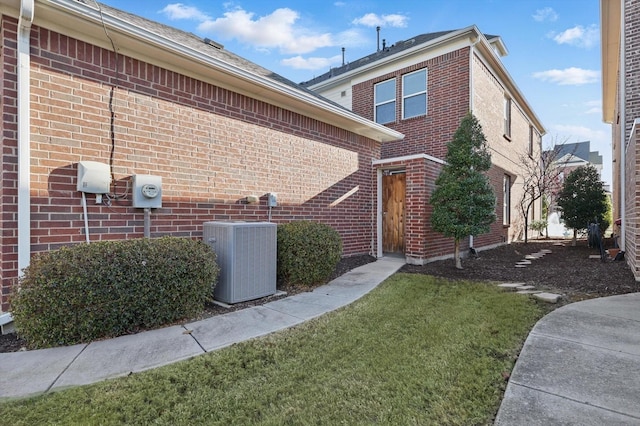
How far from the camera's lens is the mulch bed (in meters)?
4.47

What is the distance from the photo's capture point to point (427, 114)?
31.5ft

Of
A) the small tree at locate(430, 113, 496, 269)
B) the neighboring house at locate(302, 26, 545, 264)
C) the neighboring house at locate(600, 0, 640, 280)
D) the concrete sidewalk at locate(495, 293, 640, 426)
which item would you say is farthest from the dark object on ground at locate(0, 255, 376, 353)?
the neighboring house at locate(600, 0, 640, 280)

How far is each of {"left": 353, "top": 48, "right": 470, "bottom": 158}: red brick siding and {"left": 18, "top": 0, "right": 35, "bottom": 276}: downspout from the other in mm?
8788

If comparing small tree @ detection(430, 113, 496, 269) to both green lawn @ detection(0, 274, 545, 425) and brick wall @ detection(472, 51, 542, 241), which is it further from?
green lawn @ detection(0, 274, 545, 425)

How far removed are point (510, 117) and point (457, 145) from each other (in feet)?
24.6

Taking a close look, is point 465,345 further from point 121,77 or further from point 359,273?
point 121,77

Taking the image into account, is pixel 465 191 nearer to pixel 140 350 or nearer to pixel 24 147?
pixel 140 350

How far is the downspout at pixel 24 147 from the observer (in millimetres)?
3359

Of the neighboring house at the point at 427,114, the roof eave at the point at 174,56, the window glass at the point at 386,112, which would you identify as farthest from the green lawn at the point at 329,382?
the window glass at the point at 386,112

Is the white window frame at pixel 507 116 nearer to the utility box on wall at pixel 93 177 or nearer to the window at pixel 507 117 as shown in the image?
the window at pixel 507 117

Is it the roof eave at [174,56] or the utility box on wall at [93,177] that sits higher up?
the roof eave at [174,56]

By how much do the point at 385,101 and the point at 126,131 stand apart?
336 inches

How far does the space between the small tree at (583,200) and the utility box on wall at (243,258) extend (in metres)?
11.9

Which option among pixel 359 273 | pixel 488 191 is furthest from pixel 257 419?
pixel 488 191
